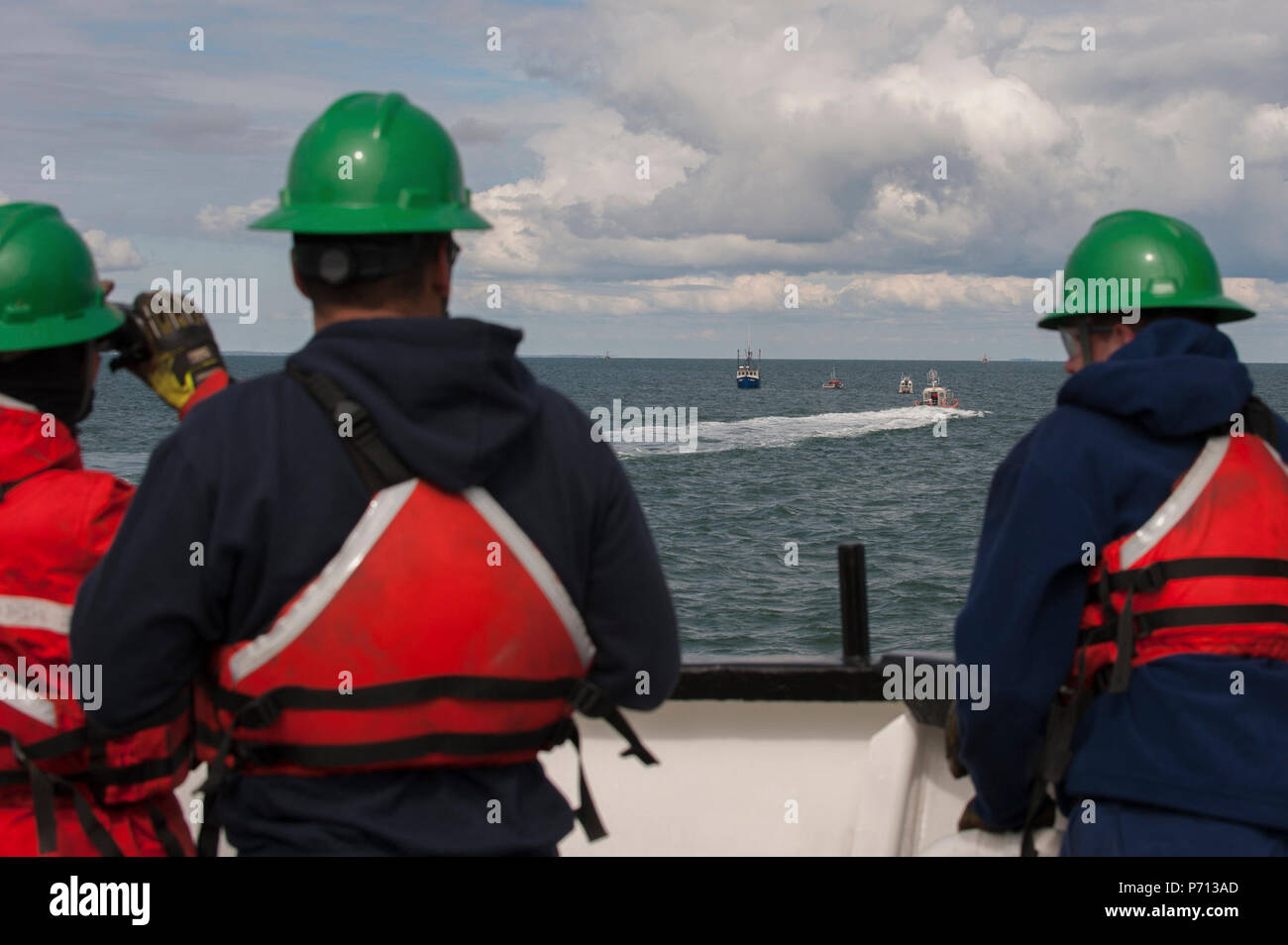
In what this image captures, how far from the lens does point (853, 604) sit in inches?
181

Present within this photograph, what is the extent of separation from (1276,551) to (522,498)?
1.49 meters

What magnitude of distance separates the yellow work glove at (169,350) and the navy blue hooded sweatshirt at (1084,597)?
5.21 feet

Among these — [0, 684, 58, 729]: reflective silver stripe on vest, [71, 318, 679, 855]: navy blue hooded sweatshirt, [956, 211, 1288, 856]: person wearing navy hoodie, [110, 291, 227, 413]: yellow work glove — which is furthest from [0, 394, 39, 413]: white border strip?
[956, 211, 1288, 856]: person wearing navy hoodie

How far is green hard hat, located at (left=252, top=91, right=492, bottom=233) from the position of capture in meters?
2.10

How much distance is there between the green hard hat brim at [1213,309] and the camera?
2721 millimetres

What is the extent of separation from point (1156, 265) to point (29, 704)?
8.12 feet

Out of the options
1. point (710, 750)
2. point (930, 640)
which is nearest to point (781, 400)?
point (930, 640)

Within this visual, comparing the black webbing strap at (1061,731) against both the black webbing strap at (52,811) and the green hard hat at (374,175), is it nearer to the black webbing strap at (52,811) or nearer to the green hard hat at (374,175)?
the green hard hat at (374,175)

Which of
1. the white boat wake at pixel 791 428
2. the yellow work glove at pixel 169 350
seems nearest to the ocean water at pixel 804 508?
the white boat wake at pixel 791 428

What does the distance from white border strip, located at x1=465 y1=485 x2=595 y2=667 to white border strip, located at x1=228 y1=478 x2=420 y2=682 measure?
0.11 metres

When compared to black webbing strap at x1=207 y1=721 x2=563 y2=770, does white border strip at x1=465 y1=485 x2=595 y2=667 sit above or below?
above

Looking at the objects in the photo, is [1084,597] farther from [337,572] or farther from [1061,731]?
[337,572]

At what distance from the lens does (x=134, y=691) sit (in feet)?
6.70

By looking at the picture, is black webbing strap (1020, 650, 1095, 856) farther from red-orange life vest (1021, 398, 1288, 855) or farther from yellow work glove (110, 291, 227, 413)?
yellow work glove (110, 291, 227, 413)
